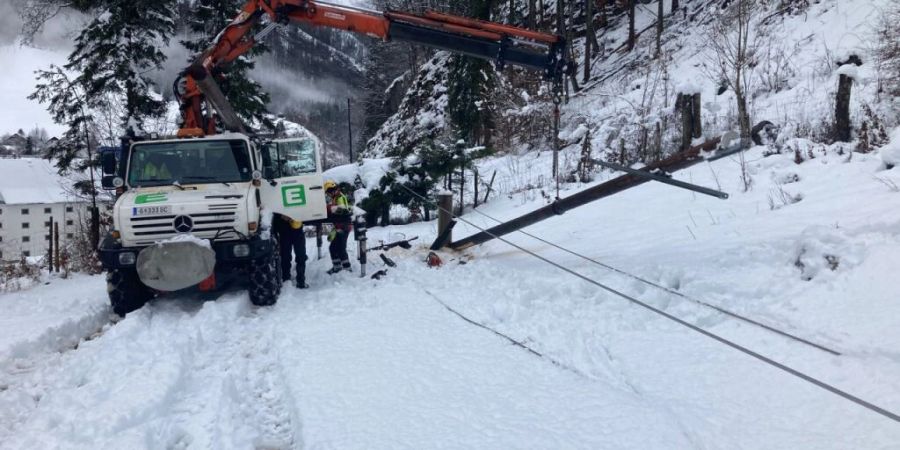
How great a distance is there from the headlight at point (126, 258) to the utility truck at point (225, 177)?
12 mm

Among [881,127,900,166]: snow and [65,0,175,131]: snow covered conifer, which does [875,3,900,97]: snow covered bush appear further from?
[65,0,175,131]: snow covered conifer

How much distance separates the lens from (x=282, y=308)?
24.3 ft

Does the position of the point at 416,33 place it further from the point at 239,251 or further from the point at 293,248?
the point at 239,251

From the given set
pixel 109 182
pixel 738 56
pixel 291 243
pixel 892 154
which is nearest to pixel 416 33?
pixel 291 243

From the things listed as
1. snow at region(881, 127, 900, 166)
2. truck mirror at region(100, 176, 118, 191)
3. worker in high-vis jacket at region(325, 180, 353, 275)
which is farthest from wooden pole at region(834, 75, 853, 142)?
truck mirror at region(100, 176, 118, 191)

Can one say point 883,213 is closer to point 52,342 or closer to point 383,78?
point 52,342

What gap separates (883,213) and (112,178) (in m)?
9.22

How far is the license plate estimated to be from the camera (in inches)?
277

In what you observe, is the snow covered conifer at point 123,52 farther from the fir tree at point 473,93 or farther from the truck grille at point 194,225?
the fir tree at point 473,93

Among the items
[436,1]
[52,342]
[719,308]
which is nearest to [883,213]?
[719,308]

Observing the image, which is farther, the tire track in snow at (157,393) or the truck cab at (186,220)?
the truck cab at (186,220)

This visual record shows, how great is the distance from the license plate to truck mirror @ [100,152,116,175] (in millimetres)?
1219

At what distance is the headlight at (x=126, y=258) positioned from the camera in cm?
694

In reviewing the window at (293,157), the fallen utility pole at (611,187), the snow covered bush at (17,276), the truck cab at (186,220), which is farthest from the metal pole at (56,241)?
the fallen utility pole at (611,187)
